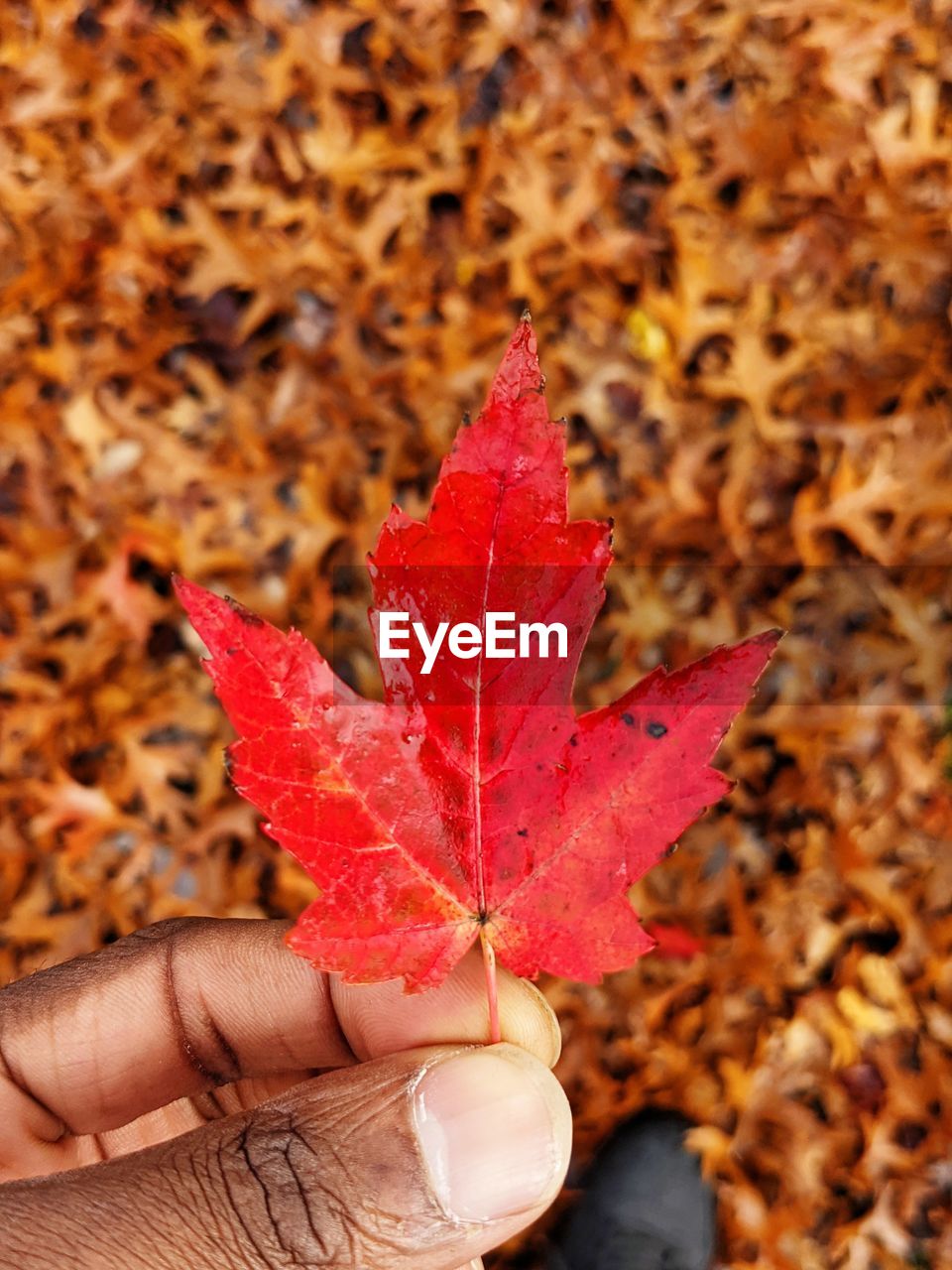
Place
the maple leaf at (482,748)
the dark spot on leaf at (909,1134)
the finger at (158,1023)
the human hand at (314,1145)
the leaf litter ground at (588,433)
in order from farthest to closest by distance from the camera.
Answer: the leaf litter ground at (588,433), the dark spot on leaf at (909,1134), the finger at (158,1023), the human hand at (314,1145), the maple leaf at (482,748)

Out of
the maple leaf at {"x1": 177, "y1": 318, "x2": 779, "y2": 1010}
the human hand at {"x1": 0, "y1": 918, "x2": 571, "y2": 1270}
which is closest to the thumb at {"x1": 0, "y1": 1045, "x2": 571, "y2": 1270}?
the human hand at {"x1": 0, "y1": 918, "x2": 571, "y2": 1270}

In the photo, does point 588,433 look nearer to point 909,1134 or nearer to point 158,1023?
point 158,1023

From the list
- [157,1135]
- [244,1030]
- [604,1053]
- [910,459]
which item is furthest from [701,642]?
[157,1135]

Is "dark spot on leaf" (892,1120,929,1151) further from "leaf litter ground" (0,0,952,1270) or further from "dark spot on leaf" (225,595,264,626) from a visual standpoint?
"dark spot on leaf" (225,595,264,626)

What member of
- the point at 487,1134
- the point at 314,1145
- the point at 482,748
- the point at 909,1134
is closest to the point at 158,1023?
the point at 314,1145

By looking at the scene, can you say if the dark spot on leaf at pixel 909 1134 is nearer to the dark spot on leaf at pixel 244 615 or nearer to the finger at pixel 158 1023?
the finger at pixel 158 1023

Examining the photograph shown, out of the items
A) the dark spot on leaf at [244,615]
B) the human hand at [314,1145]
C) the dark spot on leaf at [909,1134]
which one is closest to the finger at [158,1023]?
the human hand at [314,1145]
